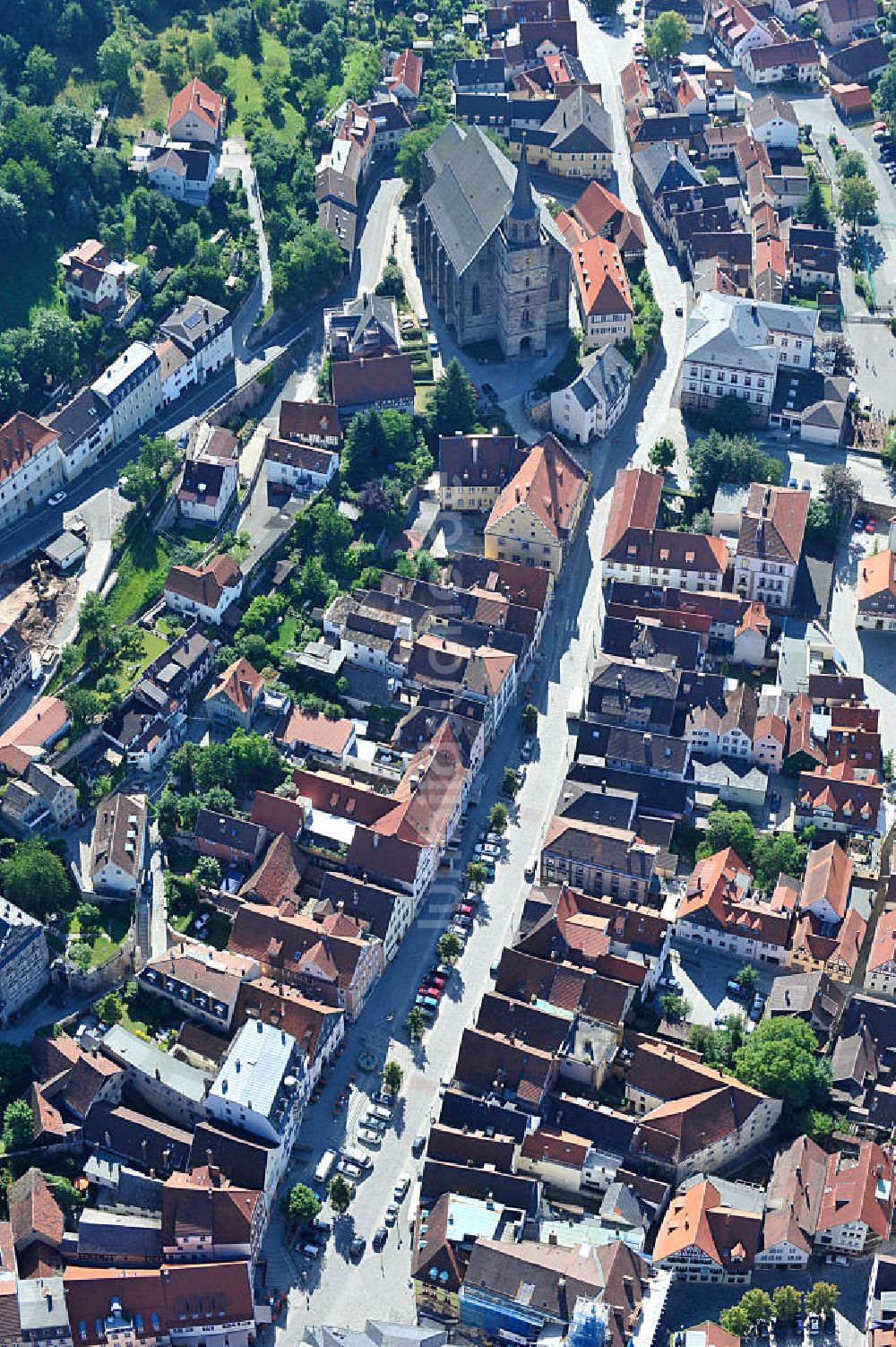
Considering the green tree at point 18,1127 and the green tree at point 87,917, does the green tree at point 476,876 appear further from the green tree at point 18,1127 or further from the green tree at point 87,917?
the green tree at point 18,1127

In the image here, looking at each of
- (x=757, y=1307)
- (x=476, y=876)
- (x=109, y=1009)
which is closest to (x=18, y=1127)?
(x=109, y=1009)

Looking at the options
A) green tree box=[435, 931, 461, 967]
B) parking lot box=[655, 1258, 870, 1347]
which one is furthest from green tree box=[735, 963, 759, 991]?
parking lot box=[655, 1258, 870, 1347]

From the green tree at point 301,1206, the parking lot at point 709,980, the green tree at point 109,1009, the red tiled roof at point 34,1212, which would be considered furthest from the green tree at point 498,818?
the red tiled roof at point 34,1212

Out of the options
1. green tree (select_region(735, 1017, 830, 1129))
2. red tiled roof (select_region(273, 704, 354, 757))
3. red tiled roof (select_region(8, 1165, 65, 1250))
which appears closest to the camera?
red tiled roof (select_region(8, 1165, 65, 1250))

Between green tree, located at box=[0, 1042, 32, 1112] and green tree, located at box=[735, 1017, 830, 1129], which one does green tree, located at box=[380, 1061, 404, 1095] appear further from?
green tree, located at box=[0, 1042, 32, 1112]

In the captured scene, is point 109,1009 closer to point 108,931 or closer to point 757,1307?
point 108,931
